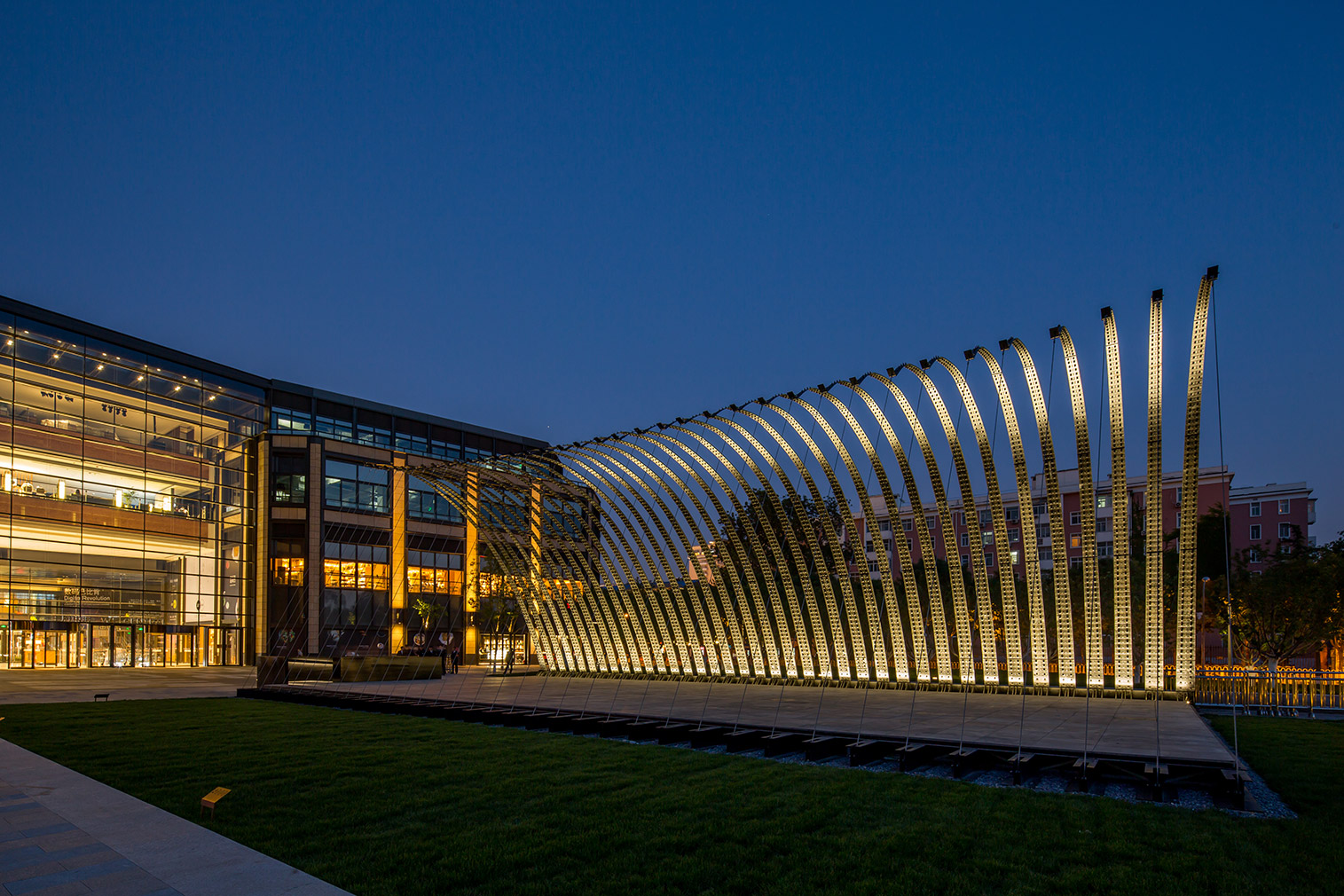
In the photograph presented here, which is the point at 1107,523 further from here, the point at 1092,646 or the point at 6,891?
the point at 6,891

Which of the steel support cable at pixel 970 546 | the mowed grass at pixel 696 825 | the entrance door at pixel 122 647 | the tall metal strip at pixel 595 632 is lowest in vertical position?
the entrance door at pixel 122 647

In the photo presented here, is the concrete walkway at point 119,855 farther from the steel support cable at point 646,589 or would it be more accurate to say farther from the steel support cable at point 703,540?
the steel support cable at point 646,589

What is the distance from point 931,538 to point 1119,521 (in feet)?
13.0

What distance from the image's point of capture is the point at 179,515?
46375 millimetres

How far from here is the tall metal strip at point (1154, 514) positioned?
15.9 metres

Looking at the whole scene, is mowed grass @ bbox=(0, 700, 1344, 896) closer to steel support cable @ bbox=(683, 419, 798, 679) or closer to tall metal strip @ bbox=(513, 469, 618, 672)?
steel support cable @ bbox=(683, 419, 798, 679)

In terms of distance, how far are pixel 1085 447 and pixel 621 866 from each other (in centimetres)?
1470

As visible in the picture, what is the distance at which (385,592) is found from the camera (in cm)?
5188

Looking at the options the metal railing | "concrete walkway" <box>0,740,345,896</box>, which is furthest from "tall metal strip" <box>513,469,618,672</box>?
"concrete walkway" <box>0,740,345,896</box>

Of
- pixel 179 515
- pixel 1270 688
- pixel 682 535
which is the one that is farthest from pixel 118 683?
pixel 1270 688

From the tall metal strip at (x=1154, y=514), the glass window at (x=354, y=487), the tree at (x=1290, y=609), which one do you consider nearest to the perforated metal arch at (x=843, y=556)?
the tall metal strip at (x=1154, y=514)

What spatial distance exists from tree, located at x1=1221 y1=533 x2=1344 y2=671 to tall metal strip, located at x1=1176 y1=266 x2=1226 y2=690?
13.9 m

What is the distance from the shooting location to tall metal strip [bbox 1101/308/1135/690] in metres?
16.8

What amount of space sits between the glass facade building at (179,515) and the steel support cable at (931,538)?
28.1 m
